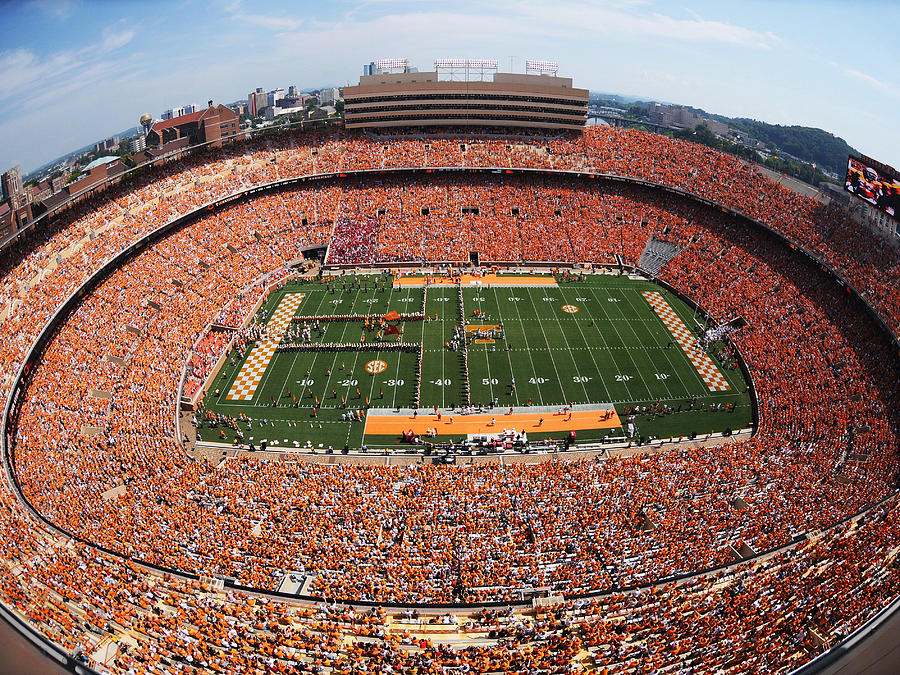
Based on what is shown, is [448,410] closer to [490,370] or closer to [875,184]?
[490,370]

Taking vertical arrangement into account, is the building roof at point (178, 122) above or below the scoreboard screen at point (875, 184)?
above

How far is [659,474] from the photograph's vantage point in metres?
23.3

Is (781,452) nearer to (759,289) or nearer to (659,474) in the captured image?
(659,474)

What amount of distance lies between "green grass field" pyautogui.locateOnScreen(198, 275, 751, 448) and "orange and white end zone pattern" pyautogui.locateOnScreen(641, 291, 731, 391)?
0.51 meters

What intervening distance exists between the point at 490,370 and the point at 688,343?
13961 mm

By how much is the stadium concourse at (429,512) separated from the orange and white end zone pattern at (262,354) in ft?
6.18

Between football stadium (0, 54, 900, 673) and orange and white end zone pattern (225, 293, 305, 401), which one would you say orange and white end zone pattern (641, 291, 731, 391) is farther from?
orange and white end zone pattern (225, 293, 305, 401)

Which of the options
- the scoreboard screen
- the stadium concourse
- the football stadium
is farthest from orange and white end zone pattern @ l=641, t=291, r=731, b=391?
the scoreboard screen

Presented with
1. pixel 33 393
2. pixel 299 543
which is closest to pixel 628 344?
pixel 299 543

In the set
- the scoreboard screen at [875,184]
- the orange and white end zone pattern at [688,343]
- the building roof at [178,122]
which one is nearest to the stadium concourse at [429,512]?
the orange and white end zone pattern at [688,343]

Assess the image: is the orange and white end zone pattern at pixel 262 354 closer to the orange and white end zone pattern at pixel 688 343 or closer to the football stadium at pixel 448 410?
the football stadium at pixel 448 410

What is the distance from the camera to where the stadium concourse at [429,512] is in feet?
48.4

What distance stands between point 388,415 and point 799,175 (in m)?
41.9

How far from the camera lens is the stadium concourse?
1476cm
